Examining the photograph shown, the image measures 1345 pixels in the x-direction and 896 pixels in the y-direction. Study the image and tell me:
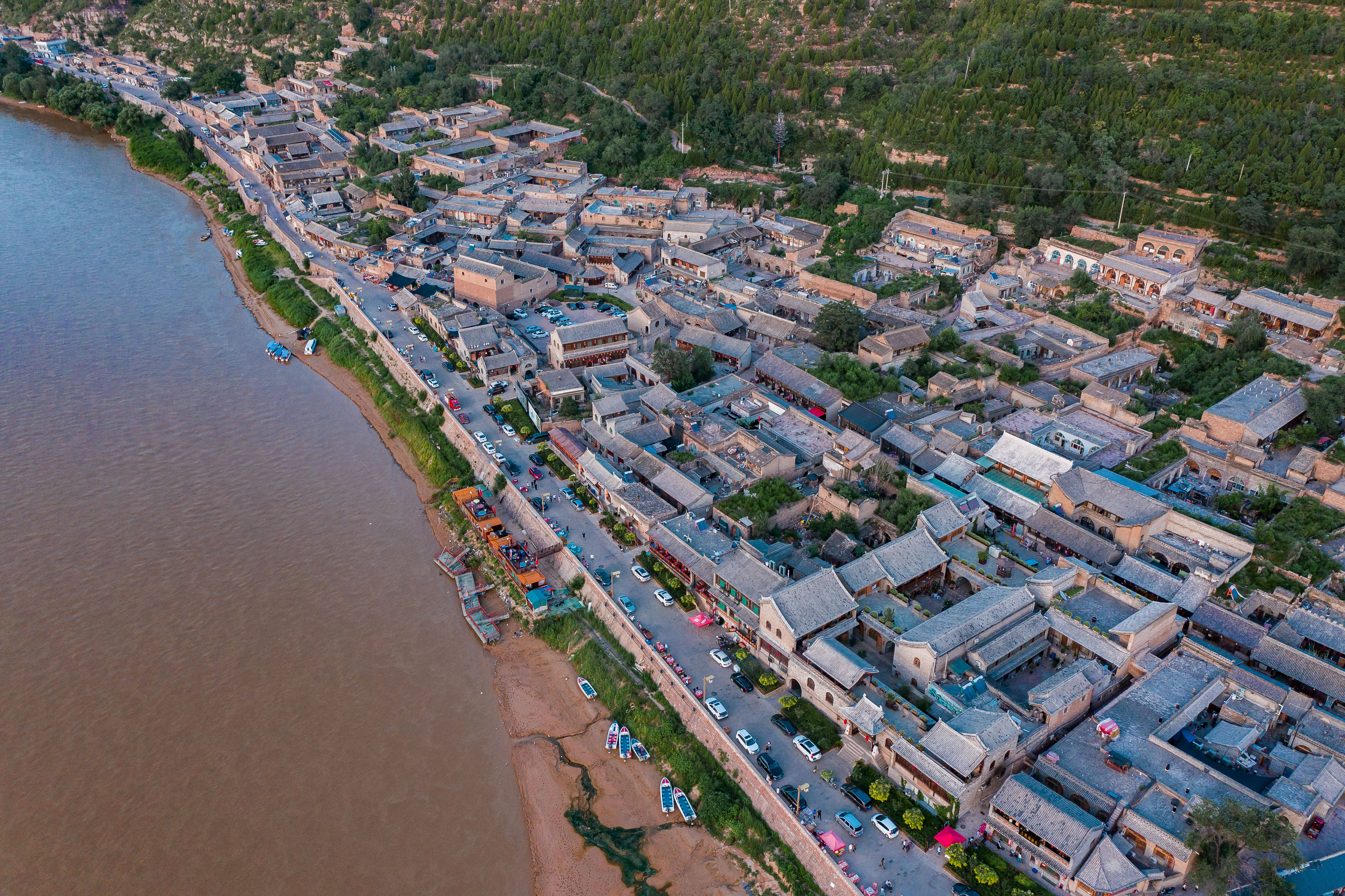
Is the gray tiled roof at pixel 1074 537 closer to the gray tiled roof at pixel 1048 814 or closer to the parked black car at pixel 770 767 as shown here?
the gray tiled roof at pixel 1048 814

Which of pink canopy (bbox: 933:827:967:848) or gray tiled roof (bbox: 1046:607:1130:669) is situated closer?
pink canopy (bbox: 933:827:967:848)

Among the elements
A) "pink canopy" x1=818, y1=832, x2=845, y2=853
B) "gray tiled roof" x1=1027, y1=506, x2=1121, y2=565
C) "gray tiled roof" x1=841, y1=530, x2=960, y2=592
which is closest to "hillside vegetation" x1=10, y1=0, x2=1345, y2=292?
"gray tiled roof" x1=1027, y1=506, x2=1121, y2=565

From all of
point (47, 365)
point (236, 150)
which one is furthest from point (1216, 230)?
point (236, 150)

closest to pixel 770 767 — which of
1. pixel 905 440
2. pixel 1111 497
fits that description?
pixel 905 440

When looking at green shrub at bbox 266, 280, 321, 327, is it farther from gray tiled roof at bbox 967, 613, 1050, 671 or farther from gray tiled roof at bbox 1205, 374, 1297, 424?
gray tiled roof at bbox 1205, 374, 1297, 424

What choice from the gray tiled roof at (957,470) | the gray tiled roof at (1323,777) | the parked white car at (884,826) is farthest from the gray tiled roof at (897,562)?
the gray tiled roof at (1323,777)

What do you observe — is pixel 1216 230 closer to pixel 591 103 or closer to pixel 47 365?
pixel 591 103

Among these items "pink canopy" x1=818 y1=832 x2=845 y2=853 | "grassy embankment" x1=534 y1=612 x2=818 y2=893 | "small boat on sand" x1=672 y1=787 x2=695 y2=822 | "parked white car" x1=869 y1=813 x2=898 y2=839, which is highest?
"pink canopy" x1=818 y1=832 x2=845 y2=853
